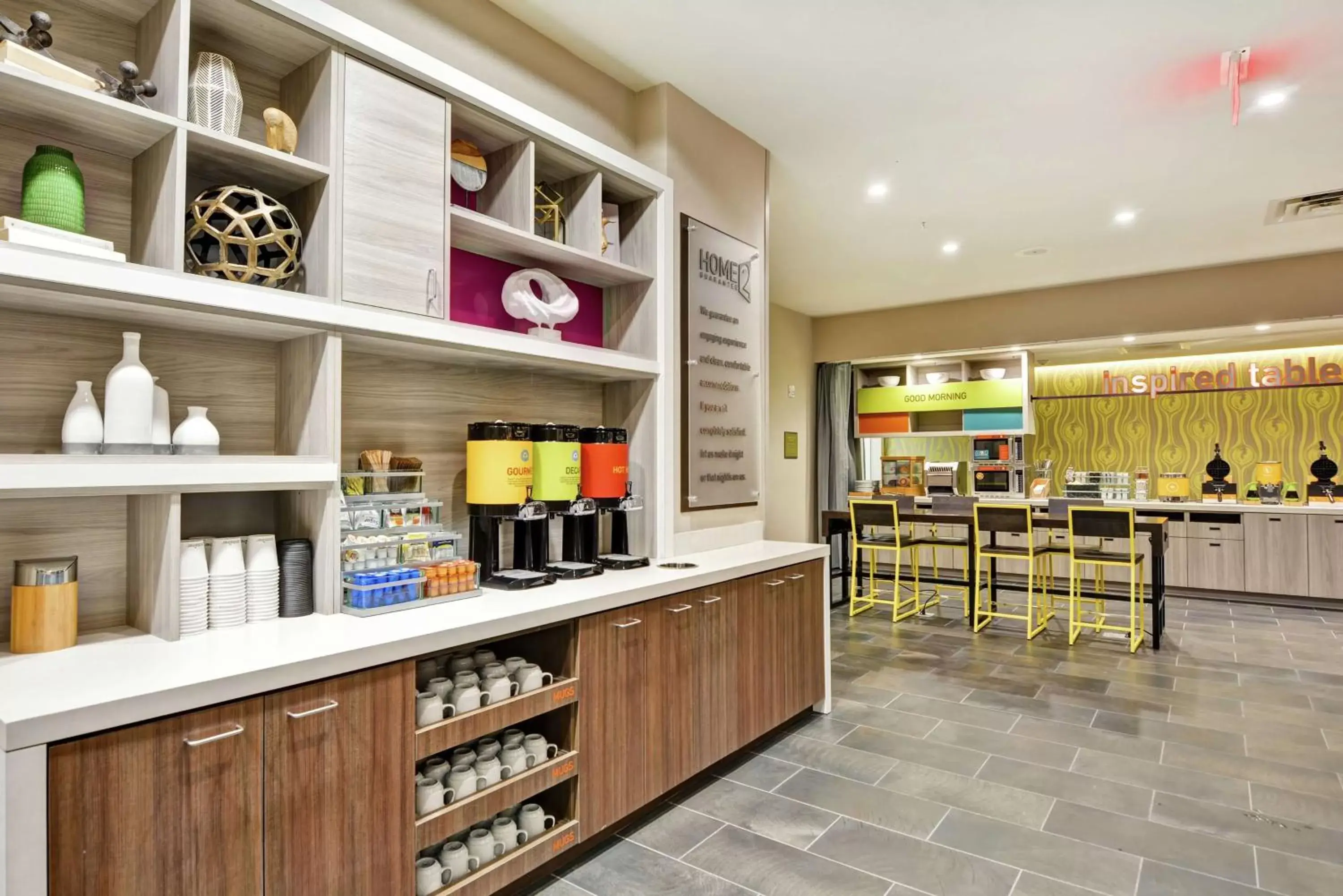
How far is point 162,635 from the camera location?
1.70 m

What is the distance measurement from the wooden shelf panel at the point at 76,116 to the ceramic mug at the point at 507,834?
1983mm

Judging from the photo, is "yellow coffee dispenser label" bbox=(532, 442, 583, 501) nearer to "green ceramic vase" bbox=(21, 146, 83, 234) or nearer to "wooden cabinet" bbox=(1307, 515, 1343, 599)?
"green ceramic vase" bbox=(21, 146, 83, 234)

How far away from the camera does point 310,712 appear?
61.4 inches

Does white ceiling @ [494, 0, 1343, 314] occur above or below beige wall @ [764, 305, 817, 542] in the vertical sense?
above

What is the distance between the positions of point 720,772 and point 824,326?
672 cm

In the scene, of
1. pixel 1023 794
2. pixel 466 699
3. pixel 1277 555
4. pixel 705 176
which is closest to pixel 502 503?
pixel 466 699

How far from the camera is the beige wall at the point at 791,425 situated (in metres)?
8.17

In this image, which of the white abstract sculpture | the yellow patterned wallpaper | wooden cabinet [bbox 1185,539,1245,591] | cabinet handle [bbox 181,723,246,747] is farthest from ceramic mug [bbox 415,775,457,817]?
the yellow patterned wallpaper

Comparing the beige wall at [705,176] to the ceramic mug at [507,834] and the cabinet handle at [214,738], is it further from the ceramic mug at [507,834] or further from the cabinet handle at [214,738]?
the cabinet handle at [214,738]

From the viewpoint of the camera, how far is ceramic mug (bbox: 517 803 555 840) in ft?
6.96

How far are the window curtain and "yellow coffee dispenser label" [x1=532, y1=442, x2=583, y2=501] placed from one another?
6.44 m

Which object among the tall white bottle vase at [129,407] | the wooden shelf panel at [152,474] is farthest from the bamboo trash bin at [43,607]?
the tall white bottle vase at [129,407]

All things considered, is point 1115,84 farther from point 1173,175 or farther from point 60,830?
point 60,830

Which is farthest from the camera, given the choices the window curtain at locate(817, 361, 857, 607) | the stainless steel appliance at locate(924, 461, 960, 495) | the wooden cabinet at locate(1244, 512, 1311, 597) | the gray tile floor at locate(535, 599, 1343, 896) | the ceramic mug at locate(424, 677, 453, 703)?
the window curtain at locate(817, 361, 857, 607)
